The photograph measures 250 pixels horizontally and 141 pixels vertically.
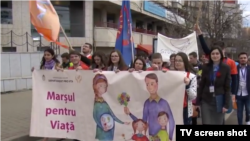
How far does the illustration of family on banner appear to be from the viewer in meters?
4.43

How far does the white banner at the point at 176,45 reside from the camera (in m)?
10.8

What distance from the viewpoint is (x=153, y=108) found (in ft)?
14.8

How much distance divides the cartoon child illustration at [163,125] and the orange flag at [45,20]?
9.53ft

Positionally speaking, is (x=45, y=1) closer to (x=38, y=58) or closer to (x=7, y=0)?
(x=38, y=58)

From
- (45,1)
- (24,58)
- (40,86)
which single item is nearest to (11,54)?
(24,58)

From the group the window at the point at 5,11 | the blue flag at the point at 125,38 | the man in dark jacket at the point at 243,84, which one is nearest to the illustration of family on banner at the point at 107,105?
the blue flag at the point at 125,38

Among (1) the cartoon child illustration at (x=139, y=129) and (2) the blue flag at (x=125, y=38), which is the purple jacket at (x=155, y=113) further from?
(2) the blue flag at (x=125, y=38)

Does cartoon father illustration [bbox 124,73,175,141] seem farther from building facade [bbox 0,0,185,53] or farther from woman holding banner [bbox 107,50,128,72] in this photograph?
building facade [bbox 0,0,185,53]

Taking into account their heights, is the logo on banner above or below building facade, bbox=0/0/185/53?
below

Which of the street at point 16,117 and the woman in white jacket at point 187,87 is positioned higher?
the woman in white jacket at point 187,87

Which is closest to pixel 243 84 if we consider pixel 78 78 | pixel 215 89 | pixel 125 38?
pixel 215 89

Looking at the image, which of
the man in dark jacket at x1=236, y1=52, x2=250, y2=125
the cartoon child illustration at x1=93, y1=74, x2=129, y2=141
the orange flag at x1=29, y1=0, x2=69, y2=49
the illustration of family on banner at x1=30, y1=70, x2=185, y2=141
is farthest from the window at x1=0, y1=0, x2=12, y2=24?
the man in dark jacket at x1=236, y1=52, x2=250, y2=125

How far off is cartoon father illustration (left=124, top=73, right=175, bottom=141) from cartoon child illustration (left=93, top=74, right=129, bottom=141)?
51 cm

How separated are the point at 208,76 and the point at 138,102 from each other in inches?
47.2
